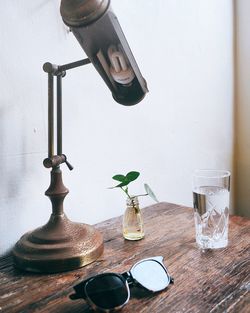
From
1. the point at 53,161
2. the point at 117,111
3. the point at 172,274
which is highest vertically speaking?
the point at 117,111

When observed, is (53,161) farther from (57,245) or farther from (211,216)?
(211,216)

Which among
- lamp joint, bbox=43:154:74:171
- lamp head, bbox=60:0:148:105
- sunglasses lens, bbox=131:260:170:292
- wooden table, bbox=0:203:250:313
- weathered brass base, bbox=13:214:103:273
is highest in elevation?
lamp head, bbox=60:0:148:105

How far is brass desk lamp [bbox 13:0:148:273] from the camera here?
51cm

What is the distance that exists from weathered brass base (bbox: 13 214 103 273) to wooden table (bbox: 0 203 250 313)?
0.02 metres

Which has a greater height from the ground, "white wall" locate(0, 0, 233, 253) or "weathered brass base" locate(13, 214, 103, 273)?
"white wall" locate(0, 0, 233, 253)

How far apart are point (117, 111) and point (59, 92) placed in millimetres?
318

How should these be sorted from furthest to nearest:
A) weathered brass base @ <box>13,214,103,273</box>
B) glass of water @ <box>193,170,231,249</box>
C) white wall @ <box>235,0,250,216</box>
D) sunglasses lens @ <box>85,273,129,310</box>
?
white wall @ <box>235,0,250,216</box>
glass of water @ <box>193,170,231,249</box>
weathered brass base @ <box>13,214,103,273</box>
sunglasses lens @ <box>85,273,129,310</box>

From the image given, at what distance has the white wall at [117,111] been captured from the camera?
2.26ft

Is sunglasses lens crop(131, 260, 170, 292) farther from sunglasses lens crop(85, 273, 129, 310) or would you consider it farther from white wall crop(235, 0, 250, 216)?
white wall crop(235, 0, 250, 216)

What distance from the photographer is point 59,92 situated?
645mm

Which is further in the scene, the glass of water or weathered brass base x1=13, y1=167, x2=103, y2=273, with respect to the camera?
the glass of water

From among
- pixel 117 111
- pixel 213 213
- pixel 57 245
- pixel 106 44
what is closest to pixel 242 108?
pixel 117 111

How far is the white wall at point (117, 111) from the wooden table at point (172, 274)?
162 millimetres

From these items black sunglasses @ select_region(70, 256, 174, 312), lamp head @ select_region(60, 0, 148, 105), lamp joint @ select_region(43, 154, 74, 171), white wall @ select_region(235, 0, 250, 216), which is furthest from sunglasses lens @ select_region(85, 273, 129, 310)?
white wall @ select_region(235, 0, 250, 216)
